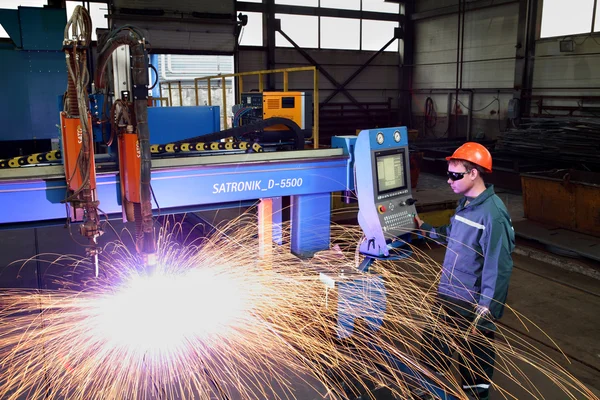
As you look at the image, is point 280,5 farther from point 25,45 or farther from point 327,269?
point 327,269

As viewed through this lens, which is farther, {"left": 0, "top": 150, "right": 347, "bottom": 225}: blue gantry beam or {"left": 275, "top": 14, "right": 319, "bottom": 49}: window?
{"left": 275, "top": 14, "right": 319, "bottom": 49}: window

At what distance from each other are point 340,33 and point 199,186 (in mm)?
13774

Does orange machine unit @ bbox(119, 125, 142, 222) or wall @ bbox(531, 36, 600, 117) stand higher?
wall @ bbox(531, 36, 600, 117)

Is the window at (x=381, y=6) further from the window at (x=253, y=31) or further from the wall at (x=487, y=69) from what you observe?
the window at (x=253, y=31)

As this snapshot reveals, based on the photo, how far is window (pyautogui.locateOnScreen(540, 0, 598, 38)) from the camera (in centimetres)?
1086

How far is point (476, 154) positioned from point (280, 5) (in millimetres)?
12509

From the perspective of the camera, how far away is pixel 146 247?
188 centimetres

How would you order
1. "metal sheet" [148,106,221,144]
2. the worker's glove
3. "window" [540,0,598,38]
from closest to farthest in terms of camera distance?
1. the worker's glove
2. "metal sheet" [148,106,221,144]
3. "window" [540,0,598,38]

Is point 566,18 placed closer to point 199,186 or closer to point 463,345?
point 463,345

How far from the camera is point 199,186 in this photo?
2.54 meters

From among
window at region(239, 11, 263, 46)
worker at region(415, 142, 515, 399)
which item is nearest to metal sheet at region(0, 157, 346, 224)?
worker at region(415, 142, 515, 399)

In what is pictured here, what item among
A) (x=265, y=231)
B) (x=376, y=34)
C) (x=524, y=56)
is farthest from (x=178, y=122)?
(x=376, y=34)

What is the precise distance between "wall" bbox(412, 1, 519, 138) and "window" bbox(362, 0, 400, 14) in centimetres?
69

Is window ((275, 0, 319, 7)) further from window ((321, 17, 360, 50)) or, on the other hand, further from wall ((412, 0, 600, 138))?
wall ((412, 0, 600, 138))
